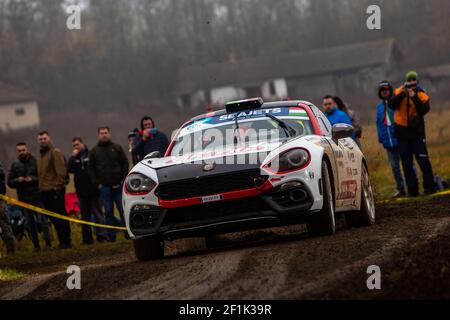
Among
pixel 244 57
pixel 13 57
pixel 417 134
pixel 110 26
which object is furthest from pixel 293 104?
pixel 244 57

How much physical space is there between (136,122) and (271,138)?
2411 inches

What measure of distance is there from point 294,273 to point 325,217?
268cm

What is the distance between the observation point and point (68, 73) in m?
77.4

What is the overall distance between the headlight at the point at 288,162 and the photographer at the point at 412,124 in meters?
6.71

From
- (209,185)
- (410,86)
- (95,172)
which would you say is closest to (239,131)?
(209,185)

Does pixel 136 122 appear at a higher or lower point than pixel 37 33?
lower

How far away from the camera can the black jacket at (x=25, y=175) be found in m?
18.0

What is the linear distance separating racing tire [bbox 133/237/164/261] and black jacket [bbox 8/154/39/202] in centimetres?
783

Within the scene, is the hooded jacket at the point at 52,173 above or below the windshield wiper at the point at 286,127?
below

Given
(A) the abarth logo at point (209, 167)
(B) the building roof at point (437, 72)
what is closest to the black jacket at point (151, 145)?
(A) the abarth logo at point (209, 167)

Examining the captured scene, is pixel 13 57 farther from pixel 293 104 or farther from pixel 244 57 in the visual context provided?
pixel 293 104

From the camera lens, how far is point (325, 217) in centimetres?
1012

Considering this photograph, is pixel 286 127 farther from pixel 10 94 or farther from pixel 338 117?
pixel 10 94

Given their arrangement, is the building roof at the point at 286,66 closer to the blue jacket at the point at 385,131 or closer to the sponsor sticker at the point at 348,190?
the blue jacket at the point at 385,131
